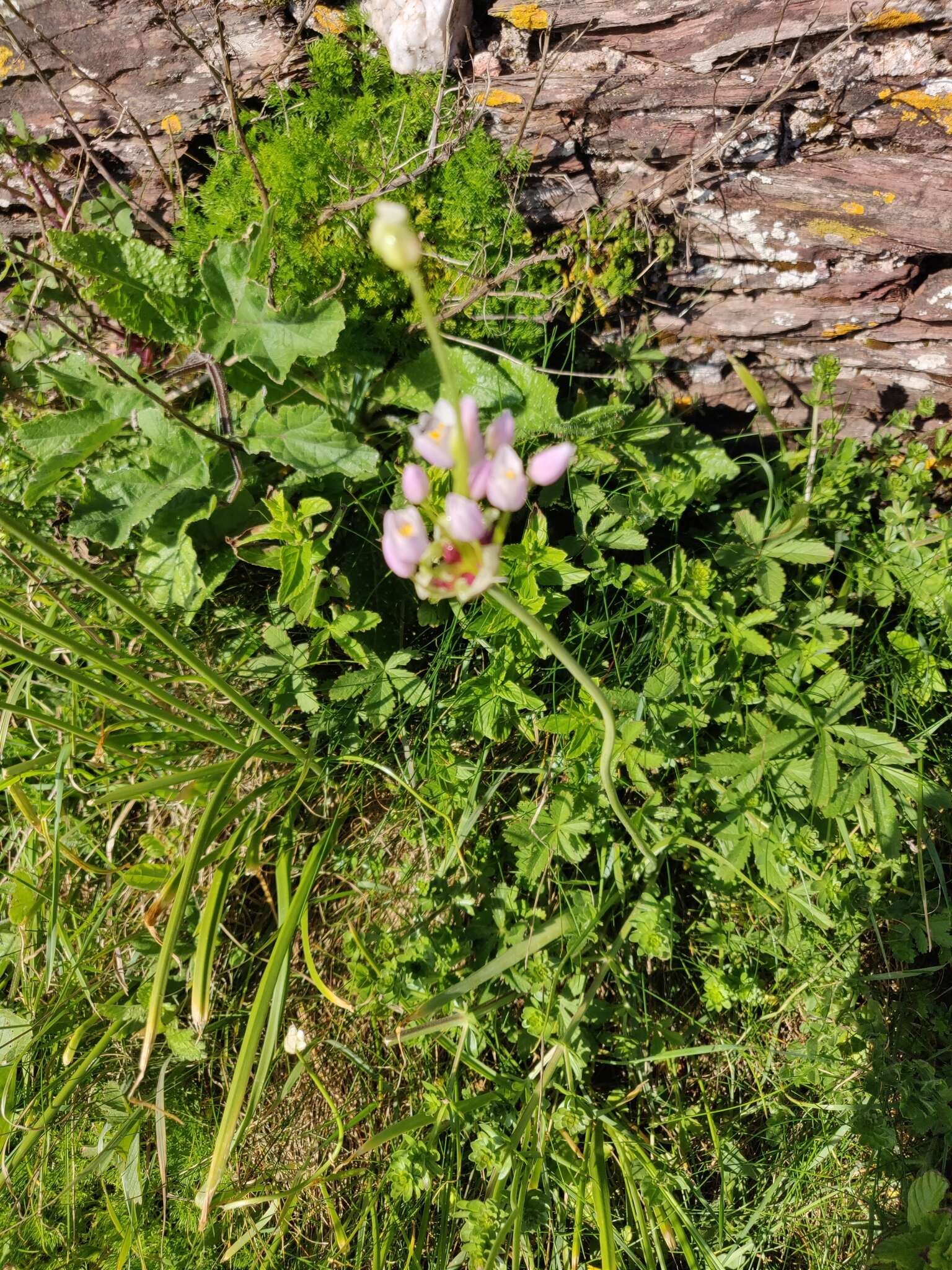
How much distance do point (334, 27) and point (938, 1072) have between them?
10.7 ft

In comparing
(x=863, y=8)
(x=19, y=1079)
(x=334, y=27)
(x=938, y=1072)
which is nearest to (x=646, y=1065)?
(x=938, y=1072)

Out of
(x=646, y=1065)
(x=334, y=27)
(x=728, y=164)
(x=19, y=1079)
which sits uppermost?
(x=334, y=27)

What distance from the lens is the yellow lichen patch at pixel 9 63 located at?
245 centimetres

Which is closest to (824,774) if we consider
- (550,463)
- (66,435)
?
(550,463)

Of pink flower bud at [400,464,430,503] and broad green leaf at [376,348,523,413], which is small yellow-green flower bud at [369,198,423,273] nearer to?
pink flower bud at [400,464,430,503]

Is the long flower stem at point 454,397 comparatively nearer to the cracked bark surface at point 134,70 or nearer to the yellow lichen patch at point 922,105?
the yellow lichen patch at point 922,105

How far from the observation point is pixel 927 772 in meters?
2.20

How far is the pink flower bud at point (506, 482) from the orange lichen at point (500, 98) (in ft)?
5.54

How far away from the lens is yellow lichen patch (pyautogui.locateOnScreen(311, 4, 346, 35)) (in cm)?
221

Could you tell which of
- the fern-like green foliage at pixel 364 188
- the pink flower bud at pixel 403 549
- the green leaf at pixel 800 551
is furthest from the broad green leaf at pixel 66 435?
the green leaf at pixel 800 551

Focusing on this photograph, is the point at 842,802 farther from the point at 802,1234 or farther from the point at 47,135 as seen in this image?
the point at 47,135

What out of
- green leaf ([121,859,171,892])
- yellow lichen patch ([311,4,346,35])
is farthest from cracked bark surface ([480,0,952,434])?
green leaf ([121,859,171,892])

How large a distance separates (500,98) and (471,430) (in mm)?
1735

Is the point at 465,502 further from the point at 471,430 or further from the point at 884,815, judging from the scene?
the point at 884,815
